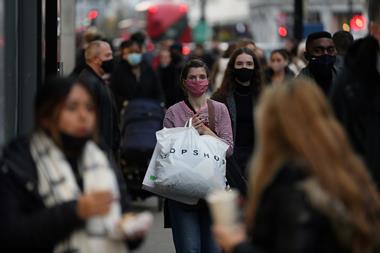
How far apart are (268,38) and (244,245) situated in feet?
191

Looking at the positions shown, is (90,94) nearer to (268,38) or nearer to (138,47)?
(138,47)

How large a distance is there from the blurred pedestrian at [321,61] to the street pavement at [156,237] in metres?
2.13

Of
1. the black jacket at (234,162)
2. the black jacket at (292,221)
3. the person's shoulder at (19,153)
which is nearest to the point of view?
the black jacket at (292,221)

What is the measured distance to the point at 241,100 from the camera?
387 inches

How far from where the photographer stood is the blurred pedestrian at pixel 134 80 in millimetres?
14484

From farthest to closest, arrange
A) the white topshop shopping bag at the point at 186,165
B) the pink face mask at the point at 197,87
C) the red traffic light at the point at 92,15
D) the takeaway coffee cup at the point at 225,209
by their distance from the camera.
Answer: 1. the red traffic light at the point at 92,15
2. the pink face mask at the point at 197,87
3. the white topshop shopping bag at the point at 186,165
4. the takeaway coffee cup at the point at 225,209

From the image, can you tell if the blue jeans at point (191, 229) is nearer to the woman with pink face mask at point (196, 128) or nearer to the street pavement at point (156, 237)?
the woman with pink face mask at point (196, 128)

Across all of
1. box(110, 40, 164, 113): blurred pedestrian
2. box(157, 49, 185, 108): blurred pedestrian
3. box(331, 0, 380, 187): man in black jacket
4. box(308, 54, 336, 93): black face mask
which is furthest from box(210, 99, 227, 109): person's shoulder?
box(157, 49, 185, 108): blurred pedestrian

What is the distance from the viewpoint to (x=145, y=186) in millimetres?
8711

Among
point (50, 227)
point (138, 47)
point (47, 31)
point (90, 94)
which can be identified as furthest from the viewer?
point (138, 47)

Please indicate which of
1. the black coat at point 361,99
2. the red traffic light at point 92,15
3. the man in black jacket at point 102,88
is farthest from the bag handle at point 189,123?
the red traffic light at point 92,15

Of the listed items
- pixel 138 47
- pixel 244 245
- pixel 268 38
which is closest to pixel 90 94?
pixel 244 245

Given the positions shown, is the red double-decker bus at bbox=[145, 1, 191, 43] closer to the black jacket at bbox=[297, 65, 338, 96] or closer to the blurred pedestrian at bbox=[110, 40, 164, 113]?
the blurred pedestrian at bbox=[110, 40, 164, 113]

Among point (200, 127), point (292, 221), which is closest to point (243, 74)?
point (200, 127)
